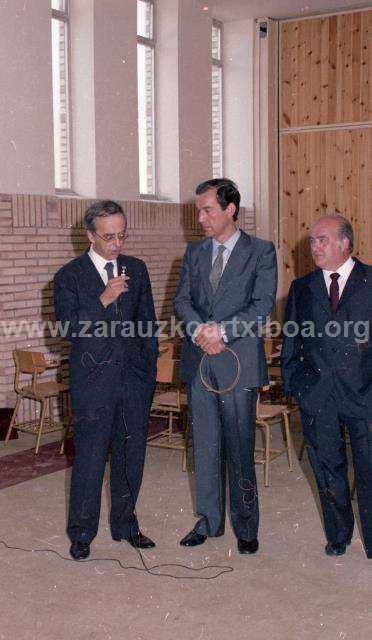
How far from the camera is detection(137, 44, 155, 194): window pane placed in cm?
1012

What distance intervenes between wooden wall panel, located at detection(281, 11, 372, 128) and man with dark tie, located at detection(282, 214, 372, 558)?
7.14m

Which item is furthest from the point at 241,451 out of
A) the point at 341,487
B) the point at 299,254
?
the point at 299,254

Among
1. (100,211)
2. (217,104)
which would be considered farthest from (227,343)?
(217,104)

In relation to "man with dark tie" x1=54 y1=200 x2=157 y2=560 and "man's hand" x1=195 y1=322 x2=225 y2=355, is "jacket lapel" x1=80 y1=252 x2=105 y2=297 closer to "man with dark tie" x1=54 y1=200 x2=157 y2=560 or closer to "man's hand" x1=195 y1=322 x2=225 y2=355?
"man with dark tie" x1=54 y1=200 x2=157 y2=560

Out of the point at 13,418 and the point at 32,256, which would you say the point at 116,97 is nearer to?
the point at 32,256

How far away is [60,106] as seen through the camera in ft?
29.2

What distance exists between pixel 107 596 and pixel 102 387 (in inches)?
39.5

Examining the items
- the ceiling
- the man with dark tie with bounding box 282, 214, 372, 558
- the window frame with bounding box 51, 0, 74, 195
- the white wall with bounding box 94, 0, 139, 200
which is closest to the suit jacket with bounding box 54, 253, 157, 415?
the man with dark tie with bounding box 282, 214, 372, 558

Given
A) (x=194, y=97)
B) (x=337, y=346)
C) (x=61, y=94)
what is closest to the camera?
(x=337, y=346)

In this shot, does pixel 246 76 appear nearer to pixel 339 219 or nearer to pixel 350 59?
pixel 350 59

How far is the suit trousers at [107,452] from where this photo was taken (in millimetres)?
4203

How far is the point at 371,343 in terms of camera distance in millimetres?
4055

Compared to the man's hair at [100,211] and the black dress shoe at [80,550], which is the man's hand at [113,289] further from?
the black dress shoe at [80,550]

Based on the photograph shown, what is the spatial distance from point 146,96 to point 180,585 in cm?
743
